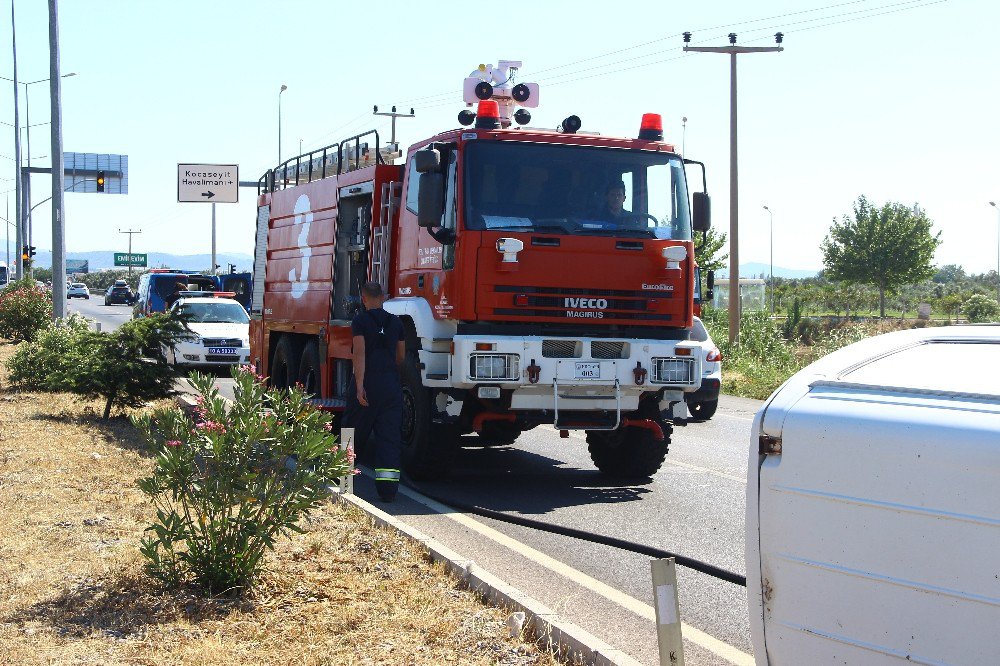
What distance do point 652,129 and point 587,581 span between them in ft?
17.5

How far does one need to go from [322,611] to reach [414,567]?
95cm

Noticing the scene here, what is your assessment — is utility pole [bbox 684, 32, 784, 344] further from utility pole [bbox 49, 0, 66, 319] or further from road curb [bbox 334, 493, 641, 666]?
road curb [bbox 334, 493, 641, 666]

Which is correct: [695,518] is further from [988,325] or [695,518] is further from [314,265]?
[314,265]

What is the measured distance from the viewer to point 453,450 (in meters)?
10.9

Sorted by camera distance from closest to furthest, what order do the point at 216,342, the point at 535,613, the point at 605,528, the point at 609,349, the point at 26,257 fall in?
the point at 535,613 < the point at 605,528 < the point at 609,349 < the point at 216,342 < the point at 26,257

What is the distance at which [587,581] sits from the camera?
23.6ft

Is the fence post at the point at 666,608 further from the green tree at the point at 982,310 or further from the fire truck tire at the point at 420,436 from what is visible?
the green tree at the point at 982,310

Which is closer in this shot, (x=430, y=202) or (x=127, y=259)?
(x=430, y=202)

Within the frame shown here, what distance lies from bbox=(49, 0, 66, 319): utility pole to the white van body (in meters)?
19.8

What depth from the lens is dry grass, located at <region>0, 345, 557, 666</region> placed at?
5.36 meters

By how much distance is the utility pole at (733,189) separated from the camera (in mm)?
30156

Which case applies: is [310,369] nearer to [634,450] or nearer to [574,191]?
[634,450]

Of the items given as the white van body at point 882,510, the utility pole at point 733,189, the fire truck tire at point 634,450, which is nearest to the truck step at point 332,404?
the fire truck tire at point 634,450

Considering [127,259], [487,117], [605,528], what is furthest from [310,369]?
[127,259]
